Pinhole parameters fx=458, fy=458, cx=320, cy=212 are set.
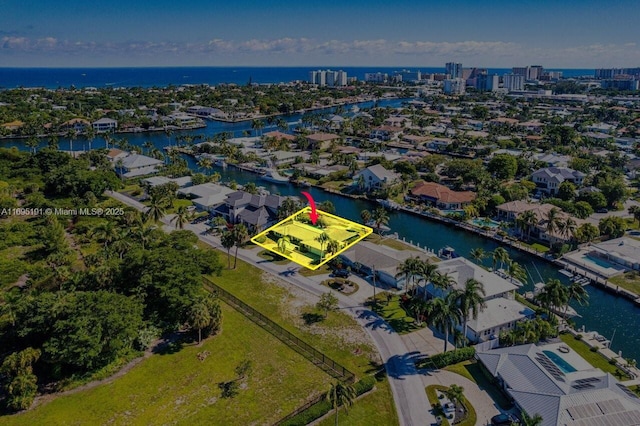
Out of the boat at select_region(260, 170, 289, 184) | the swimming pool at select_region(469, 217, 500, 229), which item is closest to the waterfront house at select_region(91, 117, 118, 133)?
the boat at select_region(260, 170, 289, 184)

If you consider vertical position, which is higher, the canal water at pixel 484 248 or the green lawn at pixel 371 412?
the canal water at pixel 484 248

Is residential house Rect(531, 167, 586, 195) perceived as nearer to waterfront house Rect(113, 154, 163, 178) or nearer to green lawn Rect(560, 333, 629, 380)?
green lawn Rect(560, 333, 629, 380)

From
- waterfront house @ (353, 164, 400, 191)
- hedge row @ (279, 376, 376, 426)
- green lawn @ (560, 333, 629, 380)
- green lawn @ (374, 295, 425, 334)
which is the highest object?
waterfront house @ (353, 164, 400, 191)

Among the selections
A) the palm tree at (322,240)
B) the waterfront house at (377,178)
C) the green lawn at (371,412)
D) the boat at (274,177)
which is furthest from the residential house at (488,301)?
the boat at (274,177)

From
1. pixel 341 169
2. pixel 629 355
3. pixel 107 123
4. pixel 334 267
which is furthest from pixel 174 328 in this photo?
pixel 107 123

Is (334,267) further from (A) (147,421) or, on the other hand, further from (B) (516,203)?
(B) (516,203)

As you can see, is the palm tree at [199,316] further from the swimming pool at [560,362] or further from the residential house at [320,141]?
the residential house at [320,141]

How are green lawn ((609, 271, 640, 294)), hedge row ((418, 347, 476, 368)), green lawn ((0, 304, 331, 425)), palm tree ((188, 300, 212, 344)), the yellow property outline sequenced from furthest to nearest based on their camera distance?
the yellow property outline, green lawn ((609, 271, 640, 294)), palm tree ((188, 300, 212, 344)), hedge row ((418, 347, 476, 368)), green lawn ((0, 304, 331, 425))
